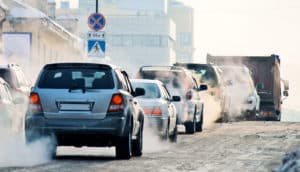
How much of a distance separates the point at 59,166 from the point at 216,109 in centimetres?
2343

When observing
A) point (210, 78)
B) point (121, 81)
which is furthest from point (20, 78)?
point (210, 78)

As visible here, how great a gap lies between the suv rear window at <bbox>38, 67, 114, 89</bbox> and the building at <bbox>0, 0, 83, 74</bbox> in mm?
48468

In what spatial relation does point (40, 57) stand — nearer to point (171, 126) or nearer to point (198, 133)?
point (198, 133)

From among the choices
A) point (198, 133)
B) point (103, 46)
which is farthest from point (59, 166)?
point (103, 46)

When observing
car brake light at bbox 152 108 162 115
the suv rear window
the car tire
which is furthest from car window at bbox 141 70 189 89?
the car tire

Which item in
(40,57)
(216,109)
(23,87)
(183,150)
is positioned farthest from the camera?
(40,57)

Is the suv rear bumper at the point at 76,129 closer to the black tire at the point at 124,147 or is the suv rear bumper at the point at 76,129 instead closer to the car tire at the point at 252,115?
the black tire at the point at 124,147

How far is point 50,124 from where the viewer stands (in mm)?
18062

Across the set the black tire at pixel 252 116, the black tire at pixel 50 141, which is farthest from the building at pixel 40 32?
the black tire at pixel 50 141

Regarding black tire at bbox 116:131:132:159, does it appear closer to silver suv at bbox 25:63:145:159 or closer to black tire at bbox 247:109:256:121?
silver suv at bbox 25:63:145:159

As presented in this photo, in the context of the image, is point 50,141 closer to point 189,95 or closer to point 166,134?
point 166,134

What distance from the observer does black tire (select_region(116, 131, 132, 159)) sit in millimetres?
18391

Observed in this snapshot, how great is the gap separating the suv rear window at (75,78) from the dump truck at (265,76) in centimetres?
3061

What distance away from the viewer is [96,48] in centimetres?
3619
